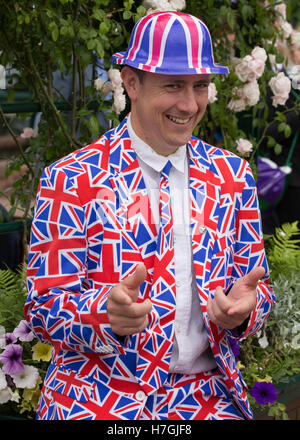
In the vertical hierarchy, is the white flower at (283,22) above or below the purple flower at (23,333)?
above

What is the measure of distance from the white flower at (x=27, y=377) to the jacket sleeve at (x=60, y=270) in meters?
0.61

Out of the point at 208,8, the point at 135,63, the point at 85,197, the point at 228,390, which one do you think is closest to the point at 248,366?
the point at 228,390

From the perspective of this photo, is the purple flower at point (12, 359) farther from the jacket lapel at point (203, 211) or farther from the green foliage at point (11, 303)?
the jacket lapel at point (203, 211)

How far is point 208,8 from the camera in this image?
345 centimetres

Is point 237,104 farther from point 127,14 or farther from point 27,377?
point 27,377

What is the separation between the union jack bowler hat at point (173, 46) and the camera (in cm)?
189

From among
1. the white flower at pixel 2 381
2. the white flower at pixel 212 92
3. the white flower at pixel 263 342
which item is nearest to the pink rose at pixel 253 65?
the white flower at pixel 212 92

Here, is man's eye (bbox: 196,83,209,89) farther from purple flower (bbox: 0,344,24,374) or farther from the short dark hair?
purple flower (bbox: 0,344,24,374)

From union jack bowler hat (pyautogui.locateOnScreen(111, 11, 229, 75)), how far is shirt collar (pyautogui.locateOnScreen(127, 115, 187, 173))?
0.22 metres

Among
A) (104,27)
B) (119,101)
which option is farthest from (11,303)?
(104,27)

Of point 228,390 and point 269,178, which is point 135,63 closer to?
point 228,390

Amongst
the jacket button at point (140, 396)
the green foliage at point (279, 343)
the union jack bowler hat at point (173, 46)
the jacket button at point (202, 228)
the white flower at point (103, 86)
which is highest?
Result: the union jack bowler hat at point (173, 46)

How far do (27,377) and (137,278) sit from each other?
1.08 meters

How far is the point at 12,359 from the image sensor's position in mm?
2529
